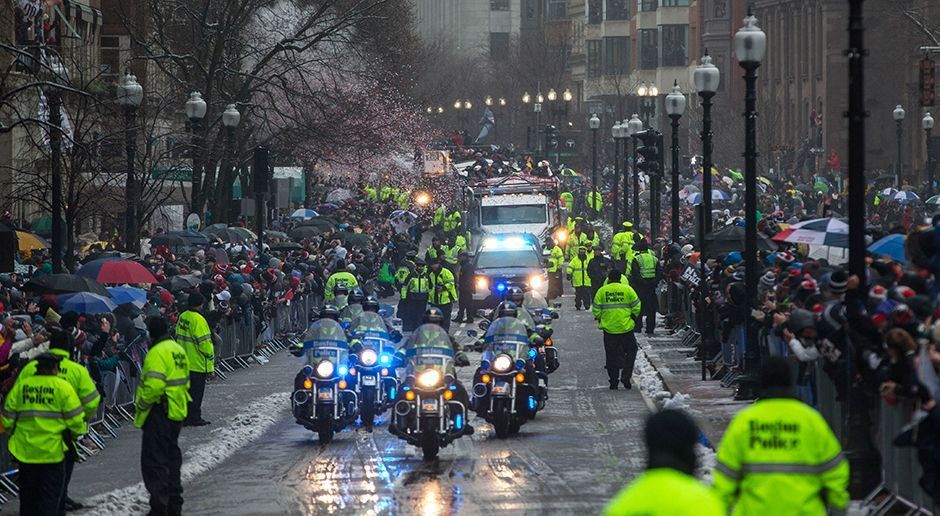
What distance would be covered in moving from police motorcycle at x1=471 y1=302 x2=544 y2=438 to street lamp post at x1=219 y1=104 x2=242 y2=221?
1716 cm

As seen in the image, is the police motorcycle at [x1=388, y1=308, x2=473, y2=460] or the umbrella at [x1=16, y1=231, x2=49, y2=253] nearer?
the police motorcycle at [x1=388, y1=308, x2=473, y2=460]

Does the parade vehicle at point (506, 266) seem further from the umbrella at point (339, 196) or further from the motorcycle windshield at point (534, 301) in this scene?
the umbrella at point (339, 196)

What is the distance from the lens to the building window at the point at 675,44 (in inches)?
4884

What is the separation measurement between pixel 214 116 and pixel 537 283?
12.0m

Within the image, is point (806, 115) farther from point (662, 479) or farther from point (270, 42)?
point (662, 479)

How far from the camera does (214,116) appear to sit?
48.5 m

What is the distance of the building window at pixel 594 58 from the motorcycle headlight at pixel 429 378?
120 m

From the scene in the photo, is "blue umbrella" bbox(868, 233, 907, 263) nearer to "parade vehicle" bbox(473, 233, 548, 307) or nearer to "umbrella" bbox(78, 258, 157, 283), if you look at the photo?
"umbrella" bbox(78, 258, 157, 283)

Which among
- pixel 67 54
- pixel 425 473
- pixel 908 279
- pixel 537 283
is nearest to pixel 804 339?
pixel 908 279

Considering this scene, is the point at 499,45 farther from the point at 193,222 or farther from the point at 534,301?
the point at 534,301

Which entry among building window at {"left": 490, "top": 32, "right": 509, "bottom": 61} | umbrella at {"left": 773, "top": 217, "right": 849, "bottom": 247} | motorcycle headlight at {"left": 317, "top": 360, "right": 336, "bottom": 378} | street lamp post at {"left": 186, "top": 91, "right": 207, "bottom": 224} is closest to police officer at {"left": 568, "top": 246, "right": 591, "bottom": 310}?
street lamp post at {"left": 186, "top": 91, "right": 207, "bottom": 224}

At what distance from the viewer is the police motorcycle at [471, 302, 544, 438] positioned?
2056 cm

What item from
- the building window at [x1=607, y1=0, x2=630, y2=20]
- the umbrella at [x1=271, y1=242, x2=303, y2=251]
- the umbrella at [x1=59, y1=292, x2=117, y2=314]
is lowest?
the umbrella at [x1=59, y1=292, x2=117, y2=314]

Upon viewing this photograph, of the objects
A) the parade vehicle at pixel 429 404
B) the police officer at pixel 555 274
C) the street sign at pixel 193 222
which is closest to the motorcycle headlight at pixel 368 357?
the parade vehicle at pixel 429 404
